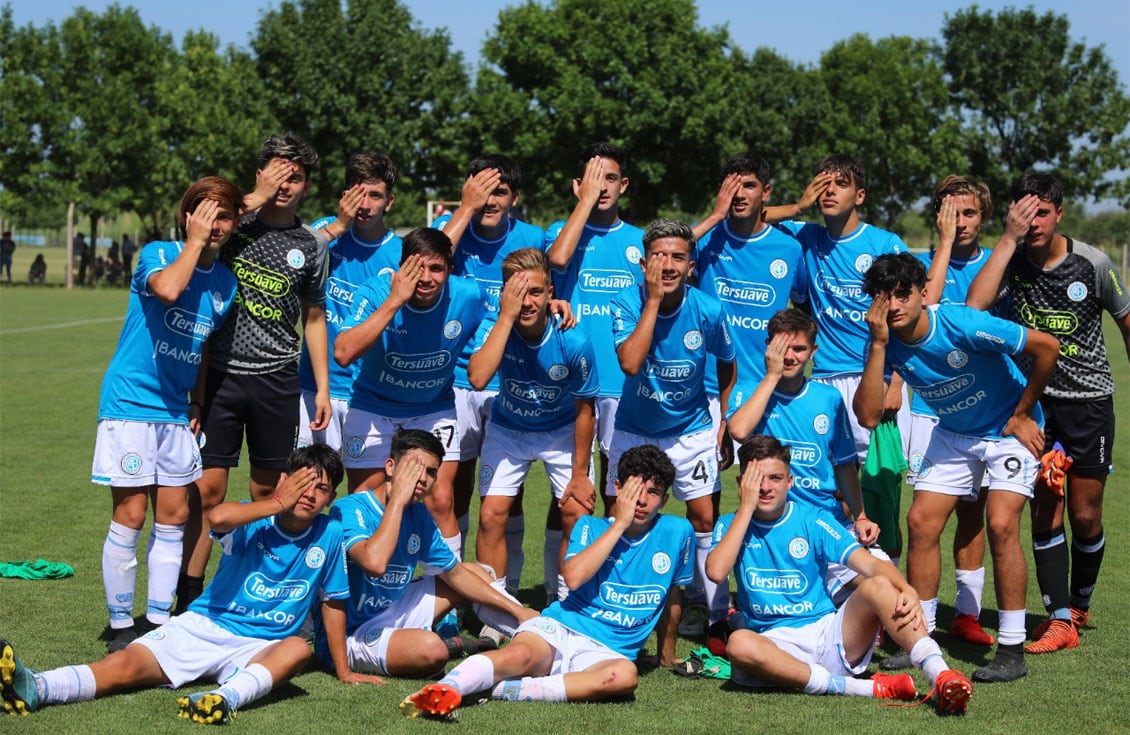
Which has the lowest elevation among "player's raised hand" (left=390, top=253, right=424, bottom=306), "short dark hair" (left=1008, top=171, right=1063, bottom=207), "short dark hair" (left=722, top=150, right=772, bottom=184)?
"player's raised hand" (left=390, top=253, right=424, bottom=306)

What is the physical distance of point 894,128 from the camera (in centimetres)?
5684

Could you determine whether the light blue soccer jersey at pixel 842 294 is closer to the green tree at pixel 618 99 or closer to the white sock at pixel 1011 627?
the white sock at pixel 1011 627

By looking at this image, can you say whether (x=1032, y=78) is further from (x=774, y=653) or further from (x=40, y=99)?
(x=774, y=653)

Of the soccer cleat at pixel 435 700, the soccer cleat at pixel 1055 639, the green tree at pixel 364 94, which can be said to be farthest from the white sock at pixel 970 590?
the green tree at pixel 364 94

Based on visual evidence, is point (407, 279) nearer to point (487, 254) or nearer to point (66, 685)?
point (487, 254)

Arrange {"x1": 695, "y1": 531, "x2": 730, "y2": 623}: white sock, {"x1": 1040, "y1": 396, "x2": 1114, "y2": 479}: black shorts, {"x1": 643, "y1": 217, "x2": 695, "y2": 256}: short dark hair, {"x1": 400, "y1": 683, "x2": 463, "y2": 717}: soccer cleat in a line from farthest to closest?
{"x1": 1040, "y1": 396, "x2": 1114, "y2": 479}: black shorts
{"x1": 695, "y1": 531, "x2": 730, "y2": 623}: white sock
{"x1": 643, "y1": 217, "x2": 695, "y2": 256}: short dark hair
{"x1": 400, "y1": 683, "x2": 463, "y2": 717}: soccer cleat

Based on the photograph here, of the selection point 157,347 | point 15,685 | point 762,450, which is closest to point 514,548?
point 762,450

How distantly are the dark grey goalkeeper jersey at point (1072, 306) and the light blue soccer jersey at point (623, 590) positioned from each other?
7.97ft

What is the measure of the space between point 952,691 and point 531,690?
1.85 metres

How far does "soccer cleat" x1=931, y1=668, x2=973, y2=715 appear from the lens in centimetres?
564

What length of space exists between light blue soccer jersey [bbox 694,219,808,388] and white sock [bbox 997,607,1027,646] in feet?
6.56

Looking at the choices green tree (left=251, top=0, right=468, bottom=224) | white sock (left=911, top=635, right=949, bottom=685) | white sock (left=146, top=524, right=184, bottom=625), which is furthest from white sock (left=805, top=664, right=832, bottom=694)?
green tree (left=251, top=0, right=468, bottom=224)

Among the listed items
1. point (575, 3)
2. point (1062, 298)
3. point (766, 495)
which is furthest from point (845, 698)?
point (575, 3)

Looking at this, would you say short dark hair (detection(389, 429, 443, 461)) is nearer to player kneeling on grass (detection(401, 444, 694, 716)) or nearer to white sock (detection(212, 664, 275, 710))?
player kneeling on grass (detection(401, 444, 694, 716))
